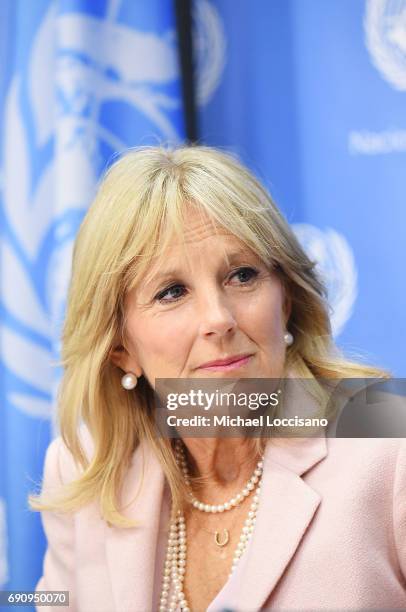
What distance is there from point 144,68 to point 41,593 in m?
1.40

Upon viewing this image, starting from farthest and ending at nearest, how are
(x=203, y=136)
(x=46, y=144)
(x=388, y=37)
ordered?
1. (x=203, y=136)
2. (x=46, y=144)
3. (x=388, y=37)

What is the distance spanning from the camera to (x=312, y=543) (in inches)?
48.8

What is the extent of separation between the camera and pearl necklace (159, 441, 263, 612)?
53.6 inches

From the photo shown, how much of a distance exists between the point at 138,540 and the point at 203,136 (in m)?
1.30

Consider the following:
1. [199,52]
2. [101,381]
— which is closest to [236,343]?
[101,381]

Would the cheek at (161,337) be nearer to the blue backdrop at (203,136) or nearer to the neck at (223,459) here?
the neck at (223,459)

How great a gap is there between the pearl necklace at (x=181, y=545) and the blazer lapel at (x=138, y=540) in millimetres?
32

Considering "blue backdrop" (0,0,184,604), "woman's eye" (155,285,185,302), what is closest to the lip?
"woman's eye" (155,285,185,302)

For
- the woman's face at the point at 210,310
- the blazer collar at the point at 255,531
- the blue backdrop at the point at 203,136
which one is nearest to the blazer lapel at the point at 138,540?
the blazer collar at the point at 255,531

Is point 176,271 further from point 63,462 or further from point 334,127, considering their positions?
point 334,127

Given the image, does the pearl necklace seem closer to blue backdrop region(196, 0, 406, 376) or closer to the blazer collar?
the blazer collar

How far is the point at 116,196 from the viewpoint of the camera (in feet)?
4.63

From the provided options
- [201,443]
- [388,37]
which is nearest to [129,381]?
[201,443]

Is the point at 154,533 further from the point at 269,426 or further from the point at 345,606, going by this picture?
the point at 345,606
